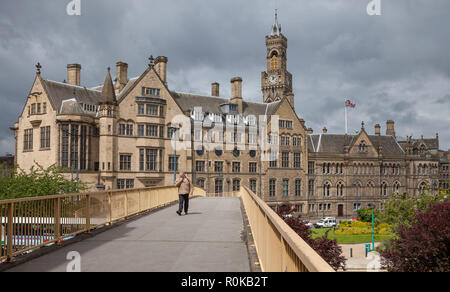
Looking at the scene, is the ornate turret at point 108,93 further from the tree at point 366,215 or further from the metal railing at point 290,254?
the metal railing at point 290,254

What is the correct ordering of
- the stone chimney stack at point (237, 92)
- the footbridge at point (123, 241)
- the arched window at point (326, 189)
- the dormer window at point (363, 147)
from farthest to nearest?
the dormer window at point (363, 147) → the arched window at point (326, 189) → the stone chimney stack at point (237, 92) → the footbridge at point (123, 241)

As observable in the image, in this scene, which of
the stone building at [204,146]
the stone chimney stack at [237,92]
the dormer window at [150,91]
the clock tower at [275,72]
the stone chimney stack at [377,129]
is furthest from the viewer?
the clock tower at [275,72]

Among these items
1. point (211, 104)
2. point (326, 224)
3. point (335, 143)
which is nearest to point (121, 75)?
point (211, 104)

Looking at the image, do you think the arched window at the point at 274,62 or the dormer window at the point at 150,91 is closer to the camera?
the dormer window at the point at 150,91

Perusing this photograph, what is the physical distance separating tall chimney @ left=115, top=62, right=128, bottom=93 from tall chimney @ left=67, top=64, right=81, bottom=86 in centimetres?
530

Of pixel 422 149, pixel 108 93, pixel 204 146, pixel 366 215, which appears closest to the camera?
pixel 108 93

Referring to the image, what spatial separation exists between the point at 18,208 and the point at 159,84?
46933 mm

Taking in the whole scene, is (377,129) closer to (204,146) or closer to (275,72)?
(275,72)

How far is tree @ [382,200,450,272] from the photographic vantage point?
18344 millimetres

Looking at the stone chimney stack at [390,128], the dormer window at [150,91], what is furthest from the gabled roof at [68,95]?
the stone chimney stack at [390,128]

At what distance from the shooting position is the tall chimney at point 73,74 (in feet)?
183

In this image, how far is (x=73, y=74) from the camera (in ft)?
183

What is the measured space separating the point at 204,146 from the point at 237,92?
12.2 meters

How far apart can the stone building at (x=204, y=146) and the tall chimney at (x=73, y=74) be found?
0.14 m
